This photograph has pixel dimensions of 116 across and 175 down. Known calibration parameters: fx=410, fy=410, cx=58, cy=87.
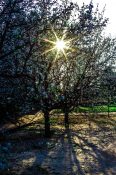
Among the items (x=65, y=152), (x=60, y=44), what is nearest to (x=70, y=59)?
(x=65, y=152)

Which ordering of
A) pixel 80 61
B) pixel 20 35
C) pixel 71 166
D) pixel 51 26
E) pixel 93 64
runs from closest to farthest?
1. pixel 20 35
2. pixel 51 26
3. pixel 71 166
4. pixel 80 61
5. pixel 93 64

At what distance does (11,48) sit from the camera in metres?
9.16

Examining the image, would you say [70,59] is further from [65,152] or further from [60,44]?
[60,44]

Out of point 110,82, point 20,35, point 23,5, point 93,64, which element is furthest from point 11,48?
point 110,82

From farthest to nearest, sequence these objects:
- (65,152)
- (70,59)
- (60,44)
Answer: (65,152) → (70,59) → (60,44)

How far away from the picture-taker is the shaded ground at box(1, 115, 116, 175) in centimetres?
1501

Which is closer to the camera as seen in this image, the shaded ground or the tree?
the tree

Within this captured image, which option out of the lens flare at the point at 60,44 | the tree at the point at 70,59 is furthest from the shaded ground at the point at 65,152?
the lens flare at the point at 60,44

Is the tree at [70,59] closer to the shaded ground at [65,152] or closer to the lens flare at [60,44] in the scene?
the lens flare at [60,44]

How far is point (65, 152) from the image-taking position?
60.2 ft

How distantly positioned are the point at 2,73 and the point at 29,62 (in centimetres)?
88

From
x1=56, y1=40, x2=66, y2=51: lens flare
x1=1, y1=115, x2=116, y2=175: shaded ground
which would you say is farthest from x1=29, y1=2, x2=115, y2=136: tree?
x1=1, y1=115, x2=116, y2=175: shaded ground

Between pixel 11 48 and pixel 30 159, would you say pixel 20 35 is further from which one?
pixel 30 159

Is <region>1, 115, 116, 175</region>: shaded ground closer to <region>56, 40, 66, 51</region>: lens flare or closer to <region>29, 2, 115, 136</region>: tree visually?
<region>29, 2, 115, 136</region>: tree
